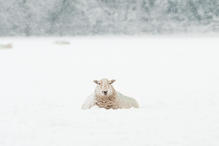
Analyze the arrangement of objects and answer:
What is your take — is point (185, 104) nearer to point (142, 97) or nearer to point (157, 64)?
point (142, 97)

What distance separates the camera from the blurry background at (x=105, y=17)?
49750 millimetres

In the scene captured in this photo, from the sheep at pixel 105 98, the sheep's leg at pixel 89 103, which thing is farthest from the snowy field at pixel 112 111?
the sheep at pixel 105 98

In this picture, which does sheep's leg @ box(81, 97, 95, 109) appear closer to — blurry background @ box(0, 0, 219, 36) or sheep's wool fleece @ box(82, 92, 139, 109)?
sheep's wool fleece @ box(82, 92, 139, 109)

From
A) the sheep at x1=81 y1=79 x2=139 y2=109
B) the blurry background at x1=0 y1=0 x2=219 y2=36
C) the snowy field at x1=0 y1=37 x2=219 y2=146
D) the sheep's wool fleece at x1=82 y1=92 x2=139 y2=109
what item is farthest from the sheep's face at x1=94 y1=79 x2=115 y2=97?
the blurry background at x1=0 y1=0 x2=219 y2=36

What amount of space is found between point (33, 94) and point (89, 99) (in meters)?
3.34

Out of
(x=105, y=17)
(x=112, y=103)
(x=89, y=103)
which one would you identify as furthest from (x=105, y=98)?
(x=105, y=17)

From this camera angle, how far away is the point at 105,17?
50.8 meters

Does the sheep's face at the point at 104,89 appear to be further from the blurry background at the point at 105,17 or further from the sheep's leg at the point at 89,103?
the blurry background at the point at 105,17

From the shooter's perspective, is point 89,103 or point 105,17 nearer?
point 89,103

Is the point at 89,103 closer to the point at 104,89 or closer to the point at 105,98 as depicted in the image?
the point at 105,98

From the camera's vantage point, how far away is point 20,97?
1203 cm

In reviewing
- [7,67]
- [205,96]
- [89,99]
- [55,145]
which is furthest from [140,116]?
[7,67]

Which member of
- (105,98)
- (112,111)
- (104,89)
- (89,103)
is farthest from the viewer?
(89,103)

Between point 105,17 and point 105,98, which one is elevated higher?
point 105,17
